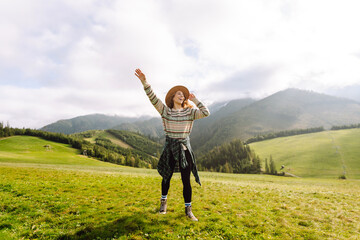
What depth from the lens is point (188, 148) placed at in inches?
305

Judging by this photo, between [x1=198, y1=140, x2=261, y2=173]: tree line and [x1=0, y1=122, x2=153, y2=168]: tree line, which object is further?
[x1=0, y1=122, x2=153, y2=168]: tree line

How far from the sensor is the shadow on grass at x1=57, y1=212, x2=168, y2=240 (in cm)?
591

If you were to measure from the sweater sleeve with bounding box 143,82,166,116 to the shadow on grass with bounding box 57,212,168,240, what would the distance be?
443cm

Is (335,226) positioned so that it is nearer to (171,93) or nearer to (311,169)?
(171,93)

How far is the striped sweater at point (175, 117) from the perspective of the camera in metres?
7.61

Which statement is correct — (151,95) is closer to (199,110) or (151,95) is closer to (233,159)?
(199,110)

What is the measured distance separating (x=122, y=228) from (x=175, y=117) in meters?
4.61

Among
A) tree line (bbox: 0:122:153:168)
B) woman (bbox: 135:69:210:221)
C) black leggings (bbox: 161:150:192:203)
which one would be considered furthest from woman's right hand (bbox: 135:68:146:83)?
tree line (bbox: 0:122:153:168)

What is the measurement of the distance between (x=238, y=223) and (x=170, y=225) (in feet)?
9.47

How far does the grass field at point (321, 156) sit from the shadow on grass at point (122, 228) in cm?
14886

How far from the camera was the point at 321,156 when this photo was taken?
147250 mm

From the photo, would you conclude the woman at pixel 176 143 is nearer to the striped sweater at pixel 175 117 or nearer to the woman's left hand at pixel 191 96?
the striped sweater at pixel 175 117

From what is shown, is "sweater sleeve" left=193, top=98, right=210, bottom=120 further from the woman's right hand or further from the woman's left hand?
the woman's right hand

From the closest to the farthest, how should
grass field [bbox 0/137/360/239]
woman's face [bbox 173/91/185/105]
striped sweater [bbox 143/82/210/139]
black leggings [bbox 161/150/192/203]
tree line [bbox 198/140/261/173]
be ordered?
grass field [bbox 0/137/360/239] < black leggings [bbox 161/150/192/203] < striped sweater [bbox 143/82/210/139] < woman's face [bbox 173/91/185/105] < tree line [bbox 198/140/261/173]
